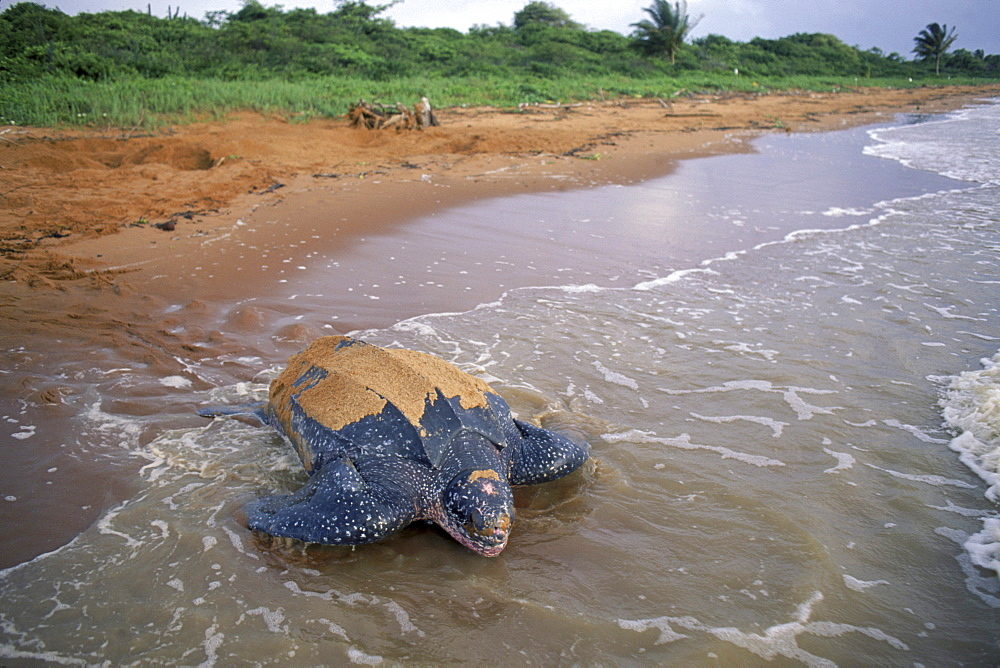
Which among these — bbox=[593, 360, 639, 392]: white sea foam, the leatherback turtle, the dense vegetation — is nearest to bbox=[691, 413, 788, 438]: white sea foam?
bbox=[593, 360, 639, 392]: white sea foam

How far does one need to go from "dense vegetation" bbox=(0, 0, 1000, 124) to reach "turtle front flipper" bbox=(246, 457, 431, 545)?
35.3ft

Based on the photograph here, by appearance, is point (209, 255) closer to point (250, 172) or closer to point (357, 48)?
point (250, 172)

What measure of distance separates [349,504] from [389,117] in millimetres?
10383

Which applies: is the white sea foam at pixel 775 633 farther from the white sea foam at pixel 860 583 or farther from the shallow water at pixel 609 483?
the white sea foam at pixel 860 583

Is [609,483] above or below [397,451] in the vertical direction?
below

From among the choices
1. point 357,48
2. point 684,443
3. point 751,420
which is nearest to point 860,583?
point 684,443

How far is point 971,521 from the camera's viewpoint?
2.51 metres

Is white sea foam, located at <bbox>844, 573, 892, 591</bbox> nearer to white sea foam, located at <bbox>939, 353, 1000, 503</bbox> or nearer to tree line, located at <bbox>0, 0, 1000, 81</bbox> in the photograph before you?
white sea foam, located at <bbox>939, 353, 1000, 503</bbox>

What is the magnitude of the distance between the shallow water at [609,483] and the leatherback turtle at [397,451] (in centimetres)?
13

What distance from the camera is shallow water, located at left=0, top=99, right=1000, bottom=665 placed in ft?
6.57

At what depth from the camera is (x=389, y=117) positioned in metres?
11.5

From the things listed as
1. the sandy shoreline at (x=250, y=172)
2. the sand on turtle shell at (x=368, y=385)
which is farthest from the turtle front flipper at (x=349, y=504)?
the sandy shoreline at (x=250, y=172)

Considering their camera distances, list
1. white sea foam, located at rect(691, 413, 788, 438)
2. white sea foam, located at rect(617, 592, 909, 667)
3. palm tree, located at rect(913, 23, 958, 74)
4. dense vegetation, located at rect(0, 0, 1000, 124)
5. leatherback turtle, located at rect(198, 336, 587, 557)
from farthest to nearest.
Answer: palm tree, located at rect(913, 23, 958, 74)
dense vegetation, located at rect(0, 0, 1000, 124)
white sea foam, located at rect(691, 413, 788, 438)
leatherback turtle, located at rect(198, 336, 587, 557)
white sea foam, located at rect(617, 592, 909, 667)

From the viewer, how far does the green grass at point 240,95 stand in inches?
415
